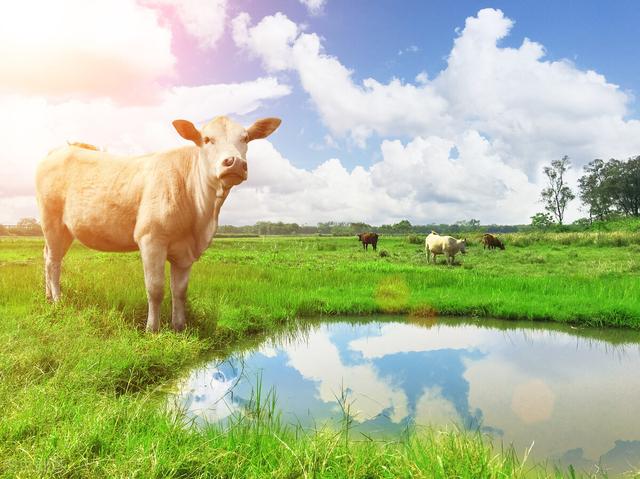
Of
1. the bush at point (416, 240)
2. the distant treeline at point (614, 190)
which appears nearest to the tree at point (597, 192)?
the distant treeline at point (614, 190)

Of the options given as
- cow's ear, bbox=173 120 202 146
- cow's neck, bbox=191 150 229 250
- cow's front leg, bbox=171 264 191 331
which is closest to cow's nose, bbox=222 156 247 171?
cow's neck, bbox=191 150 229 250

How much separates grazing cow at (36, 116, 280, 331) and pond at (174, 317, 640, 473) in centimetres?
133

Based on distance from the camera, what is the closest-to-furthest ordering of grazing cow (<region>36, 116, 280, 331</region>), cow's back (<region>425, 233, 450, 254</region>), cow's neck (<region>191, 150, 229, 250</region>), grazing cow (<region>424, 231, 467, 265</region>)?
grazing cow (<region>36, 116, 280, 331</region>), cow's neck (<region>191, 150, 229, 250</region>), grazing cow (<region>424, 231, 467, 265</region>), cow's back (<region>425, 233, 450, 254</region>)

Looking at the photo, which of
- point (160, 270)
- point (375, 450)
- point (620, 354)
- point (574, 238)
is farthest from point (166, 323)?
point (574, 238)

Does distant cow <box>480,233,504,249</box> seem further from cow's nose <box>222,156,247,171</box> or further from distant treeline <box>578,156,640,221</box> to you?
distant treeline <box>578,156,640,221</box>

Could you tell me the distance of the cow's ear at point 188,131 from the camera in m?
4.66

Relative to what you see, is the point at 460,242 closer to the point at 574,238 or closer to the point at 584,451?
the point at 574,238

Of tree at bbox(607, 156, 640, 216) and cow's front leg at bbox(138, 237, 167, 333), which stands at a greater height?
tree at bbox(607, 156, 640, 216)

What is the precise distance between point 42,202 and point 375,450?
18.1ft

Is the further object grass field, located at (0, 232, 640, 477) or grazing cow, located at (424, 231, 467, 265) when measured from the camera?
grazing cow, located at (424, 231, 467, 265)

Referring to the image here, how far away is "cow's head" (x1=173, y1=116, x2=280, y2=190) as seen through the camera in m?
4.29

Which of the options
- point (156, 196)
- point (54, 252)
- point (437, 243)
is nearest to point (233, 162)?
point (156, 196)

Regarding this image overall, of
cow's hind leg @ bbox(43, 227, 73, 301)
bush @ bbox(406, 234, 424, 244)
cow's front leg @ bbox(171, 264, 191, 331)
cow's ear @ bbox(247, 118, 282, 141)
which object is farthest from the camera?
bush @ bbox(406, 234, 424, 244)

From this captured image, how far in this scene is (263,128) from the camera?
500cm
